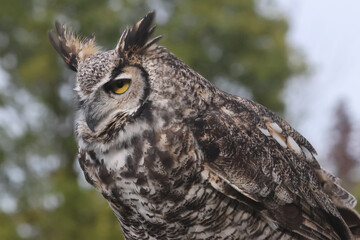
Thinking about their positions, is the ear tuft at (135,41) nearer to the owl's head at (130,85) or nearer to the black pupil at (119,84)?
the owl's head at (130,85)

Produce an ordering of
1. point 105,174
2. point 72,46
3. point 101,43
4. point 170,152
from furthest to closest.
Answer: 1. point 101,43
2. point 72,46
3. point 105,174
4. point 170,152

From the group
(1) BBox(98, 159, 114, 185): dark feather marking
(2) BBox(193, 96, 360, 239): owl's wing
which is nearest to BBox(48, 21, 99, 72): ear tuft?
(1) BBox(98, 159, 114, 185): dark feather marking

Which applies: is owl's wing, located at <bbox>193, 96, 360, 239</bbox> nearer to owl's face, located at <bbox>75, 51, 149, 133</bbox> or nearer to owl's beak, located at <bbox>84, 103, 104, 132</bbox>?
owl's face, located at <bbox>75, 51, 149, 133</bbox>

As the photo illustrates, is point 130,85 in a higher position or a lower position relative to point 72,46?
lower

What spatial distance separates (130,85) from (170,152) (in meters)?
0.29

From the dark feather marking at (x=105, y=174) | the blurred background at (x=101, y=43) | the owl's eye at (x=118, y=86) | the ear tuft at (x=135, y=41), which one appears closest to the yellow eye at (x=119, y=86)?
the owl's eye at (x=118, y=86)

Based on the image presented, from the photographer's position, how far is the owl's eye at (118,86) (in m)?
1.96

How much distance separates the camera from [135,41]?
2.03m

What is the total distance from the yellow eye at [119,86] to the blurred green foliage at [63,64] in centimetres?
821

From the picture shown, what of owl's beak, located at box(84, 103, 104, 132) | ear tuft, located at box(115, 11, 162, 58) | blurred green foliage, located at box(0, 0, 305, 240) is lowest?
owl's beak, located at box(84, 103, 104, 132)

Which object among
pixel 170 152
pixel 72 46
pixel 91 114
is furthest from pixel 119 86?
pixel 72 46

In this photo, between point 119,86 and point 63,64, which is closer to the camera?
point 119,86

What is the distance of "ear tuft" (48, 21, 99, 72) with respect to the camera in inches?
88.6

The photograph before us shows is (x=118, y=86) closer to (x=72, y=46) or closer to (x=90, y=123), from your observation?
(x=90, y=123)
